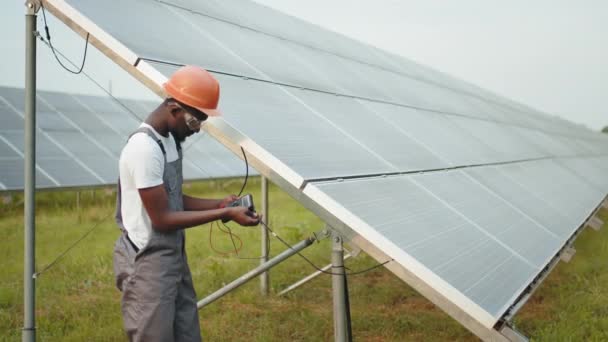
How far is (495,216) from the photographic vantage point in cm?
476

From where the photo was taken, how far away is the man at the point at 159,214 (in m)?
3.27

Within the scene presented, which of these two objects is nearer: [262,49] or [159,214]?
[159,214]

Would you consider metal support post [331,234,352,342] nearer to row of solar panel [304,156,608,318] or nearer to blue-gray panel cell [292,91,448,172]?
row of solar panel [304,156,608,318]

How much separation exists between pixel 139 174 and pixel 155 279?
1.96ft

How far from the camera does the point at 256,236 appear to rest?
11609 millimetres

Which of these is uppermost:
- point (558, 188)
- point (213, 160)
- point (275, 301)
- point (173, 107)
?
point (173, 107)

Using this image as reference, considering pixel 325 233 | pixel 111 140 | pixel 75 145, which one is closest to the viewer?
pixel 325 233

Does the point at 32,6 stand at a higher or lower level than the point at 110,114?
higher

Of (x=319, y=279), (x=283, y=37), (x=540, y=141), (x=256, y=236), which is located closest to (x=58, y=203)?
(x=256, y=236)

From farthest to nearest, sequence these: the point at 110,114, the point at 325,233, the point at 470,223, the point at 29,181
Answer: the point at 110,114, the point at 29,181, the point at 470,223, the point at 325,233

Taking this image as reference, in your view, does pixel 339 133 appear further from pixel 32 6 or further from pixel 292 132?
pixel 32 6

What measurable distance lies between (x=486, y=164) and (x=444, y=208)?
2454 mm

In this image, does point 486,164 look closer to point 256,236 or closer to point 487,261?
point 487,261

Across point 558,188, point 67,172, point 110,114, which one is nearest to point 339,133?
point 558,188
